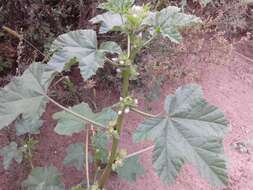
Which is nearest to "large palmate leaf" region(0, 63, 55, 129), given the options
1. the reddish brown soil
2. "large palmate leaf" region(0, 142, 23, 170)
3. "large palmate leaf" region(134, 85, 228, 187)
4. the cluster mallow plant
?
the cluster mallow plant

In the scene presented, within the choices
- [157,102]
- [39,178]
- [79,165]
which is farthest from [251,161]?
[39,178]

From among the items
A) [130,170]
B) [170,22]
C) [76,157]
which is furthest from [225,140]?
[170,22]

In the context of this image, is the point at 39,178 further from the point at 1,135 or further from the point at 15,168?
the point at 1,135

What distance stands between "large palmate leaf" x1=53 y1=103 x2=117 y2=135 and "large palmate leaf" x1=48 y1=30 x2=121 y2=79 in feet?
1.48

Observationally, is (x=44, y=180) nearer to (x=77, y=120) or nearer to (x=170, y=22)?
(x=77, y=120)

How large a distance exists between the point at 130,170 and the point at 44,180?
0.42 m

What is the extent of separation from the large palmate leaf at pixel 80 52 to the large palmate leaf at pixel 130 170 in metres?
0.76

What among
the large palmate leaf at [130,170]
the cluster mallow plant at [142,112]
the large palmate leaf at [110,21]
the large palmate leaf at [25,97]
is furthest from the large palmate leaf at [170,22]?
the large palmate leaf at [130,170]

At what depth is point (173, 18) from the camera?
1463mm

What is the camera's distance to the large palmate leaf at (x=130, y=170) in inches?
78.0

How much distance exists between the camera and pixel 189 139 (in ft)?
4.60

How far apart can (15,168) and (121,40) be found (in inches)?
41.1

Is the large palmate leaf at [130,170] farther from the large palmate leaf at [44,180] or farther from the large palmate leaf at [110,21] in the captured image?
the large palmate leaf at [110,21]

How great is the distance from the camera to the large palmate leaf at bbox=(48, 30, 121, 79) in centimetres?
138
